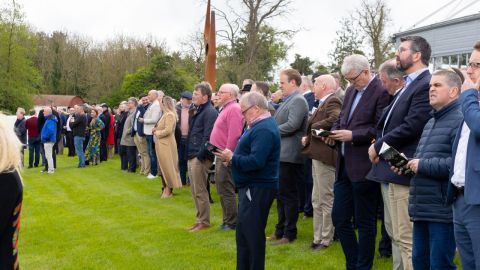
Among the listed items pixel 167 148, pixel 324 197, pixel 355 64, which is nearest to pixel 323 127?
pixel 324 197

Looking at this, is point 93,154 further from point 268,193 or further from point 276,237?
point 268,193

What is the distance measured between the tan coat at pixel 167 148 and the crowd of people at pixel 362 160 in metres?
2.42

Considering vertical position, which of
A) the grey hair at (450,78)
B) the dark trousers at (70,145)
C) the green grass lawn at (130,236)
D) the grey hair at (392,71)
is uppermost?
the grey hair at (392,71)

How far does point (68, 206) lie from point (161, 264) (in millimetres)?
5501

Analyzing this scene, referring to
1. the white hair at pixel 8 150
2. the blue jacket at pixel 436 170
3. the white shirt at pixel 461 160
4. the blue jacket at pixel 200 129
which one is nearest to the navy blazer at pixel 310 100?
the blue jacket at pixel 200 129

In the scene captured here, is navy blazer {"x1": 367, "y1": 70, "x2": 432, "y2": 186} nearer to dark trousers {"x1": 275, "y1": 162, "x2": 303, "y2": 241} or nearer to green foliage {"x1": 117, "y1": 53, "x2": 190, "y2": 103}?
dark trousers {"x1": 275, "y1": 162, "x2": 303, "y2": 241}

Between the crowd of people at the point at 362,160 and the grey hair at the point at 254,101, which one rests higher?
the grey hair at the point at 254,101

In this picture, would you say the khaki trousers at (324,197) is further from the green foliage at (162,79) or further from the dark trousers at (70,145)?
the green foliage at (162,79)

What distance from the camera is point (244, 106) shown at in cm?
604

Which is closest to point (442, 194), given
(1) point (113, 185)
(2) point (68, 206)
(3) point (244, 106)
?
(3) point (244, 106)

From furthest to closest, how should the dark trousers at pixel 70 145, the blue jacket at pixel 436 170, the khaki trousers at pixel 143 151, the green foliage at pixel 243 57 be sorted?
the green foliage at pixel 243 57, the dark trousers at pixel 70 145, the khaki trousers at pixel 143 151, the blue jacket at pixel 436 170

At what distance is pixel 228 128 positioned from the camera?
8.11 metres

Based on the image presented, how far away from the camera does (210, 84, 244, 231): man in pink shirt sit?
8.04m

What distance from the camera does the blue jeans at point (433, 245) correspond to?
478cm
